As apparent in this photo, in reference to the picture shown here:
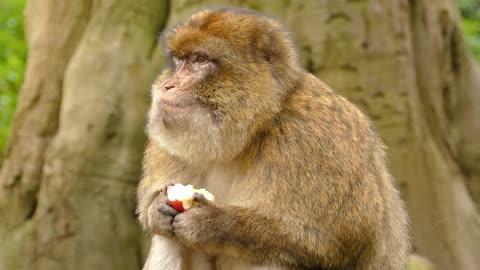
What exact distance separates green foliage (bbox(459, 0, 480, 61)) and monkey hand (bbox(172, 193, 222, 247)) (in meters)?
6.50

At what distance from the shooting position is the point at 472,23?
1062 cm

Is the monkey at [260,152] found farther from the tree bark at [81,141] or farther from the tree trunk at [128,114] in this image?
the tree bark at [81,141]

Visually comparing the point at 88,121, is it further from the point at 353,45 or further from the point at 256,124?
the point at 256,124

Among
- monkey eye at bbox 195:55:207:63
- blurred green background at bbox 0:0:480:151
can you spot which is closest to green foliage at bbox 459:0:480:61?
blurred green background at bbox 0:0:480:151

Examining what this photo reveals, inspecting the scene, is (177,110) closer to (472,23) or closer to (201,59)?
(201,59)

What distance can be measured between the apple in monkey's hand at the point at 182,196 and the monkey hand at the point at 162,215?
0.03 m

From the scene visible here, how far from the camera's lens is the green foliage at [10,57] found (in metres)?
8.70

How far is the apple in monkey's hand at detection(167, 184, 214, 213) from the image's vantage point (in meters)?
4.22

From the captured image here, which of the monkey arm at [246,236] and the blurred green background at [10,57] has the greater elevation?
the monkey arm at [246,236]

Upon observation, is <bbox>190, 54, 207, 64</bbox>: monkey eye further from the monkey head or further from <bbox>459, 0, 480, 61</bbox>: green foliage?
<bbox>459, 0, 480, 61</bbox>: green foliage

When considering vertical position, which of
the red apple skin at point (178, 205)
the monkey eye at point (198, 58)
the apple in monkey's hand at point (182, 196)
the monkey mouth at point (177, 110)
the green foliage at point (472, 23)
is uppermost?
the monkey eye at point (198, 58)

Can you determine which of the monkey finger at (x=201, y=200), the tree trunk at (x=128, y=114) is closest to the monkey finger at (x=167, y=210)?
the monkey finger at (x=201, y=200)

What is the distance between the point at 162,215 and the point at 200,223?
23cm

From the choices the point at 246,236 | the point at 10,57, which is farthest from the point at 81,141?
the point at 246,236
